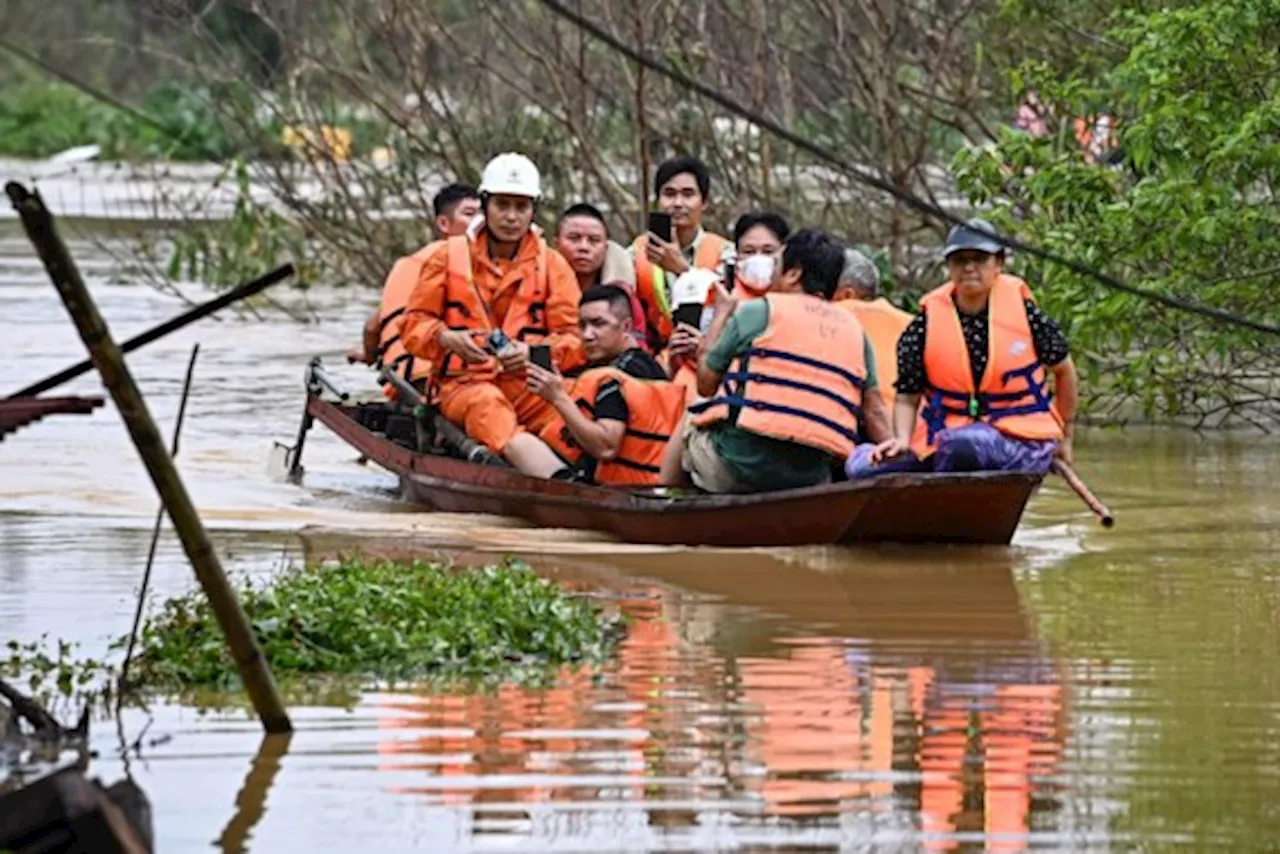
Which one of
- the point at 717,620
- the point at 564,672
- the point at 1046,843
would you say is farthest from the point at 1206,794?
the point at 717,620

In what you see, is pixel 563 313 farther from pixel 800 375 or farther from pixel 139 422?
pixel 139 422

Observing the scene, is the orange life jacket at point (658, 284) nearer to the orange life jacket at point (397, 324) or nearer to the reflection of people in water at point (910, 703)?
the orange life jacket at point (397, 324)

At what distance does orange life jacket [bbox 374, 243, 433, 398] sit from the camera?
594 inches

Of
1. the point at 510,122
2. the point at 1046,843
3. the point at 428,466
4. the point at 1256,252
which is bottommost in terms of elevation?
the point at 1046,843

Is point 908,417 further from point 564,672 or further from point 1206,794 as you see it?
point 1206,794

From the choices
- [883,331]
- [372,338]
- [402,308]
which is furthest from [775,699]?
[372,338]

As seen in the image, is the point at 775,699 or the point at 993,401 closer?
the point at 775,699

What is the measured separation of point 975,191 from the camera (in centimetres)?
1623

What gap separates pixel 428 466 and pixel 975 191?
355 centimetres

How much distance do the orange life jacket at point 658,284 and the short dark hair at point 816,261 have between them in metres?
2.26

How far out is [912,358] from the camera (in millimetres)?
12273

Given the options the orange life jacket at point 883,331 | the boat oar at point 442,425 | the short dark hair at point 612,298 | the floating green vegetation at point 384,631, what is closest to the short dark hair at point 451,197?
the boat oar at point 442,425

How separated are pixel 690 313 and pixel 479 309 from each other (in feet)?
3.71

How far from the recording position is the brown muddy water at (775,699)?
751 centimetres
